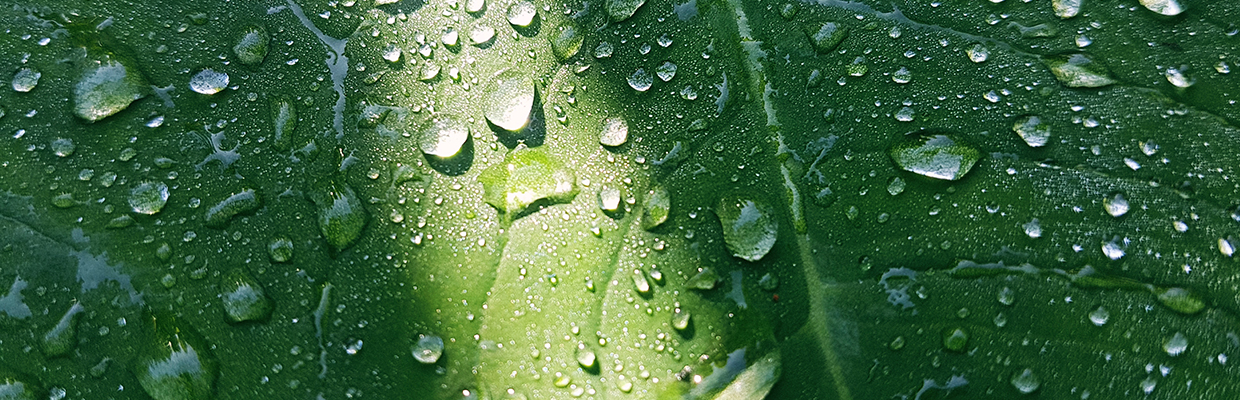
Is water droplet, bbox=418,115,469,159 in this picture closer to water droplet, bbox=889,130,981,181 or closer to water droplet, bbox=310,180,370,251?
water droplet, bbox=310,180,370,251

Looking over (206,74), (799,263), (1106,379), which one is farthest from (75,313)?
(1106,379)

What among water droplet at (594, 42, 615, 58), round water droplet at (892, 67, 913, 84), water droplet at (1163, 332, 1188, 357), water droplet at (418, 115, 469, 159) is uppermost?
round water droplet at (892, 67, 913, 84)

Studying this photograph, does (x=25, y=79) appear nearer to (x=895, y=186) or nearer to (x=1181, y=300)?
(x=895, y=186)

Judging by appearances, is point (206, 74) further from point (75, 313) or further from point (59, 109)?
point (75, 313)

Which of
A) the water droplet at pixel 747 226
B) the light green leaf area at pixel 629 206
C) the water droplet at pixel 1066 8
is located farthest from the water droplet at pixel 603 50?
the water droplet at pixel 1066 8

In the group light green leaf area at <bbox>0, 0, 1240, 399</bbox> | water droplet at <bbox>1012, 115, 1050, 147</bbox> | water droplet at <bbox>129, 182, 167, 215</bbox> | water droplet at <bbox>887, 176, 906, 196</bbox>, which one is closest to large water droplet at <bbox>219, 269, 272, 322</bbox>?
light green leaf area at <bbox>0, 0, 1240, 399</bbox>

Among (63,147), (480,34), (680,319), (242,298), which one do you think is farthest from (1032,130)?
(63,147)

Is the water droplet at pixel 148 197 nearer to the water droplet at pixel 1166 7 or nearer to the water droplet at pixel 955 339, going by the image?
the water droplet at pixel 955 339
